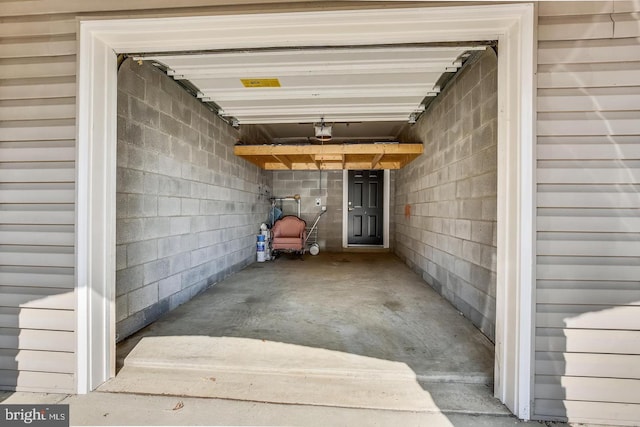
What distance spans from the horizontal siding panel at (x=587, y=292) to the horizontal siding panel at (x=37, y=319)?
7.86ft

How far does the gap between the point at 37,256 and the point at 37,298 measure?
226 mm

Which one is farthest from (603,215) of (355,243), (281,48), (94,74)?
A: (355,243)

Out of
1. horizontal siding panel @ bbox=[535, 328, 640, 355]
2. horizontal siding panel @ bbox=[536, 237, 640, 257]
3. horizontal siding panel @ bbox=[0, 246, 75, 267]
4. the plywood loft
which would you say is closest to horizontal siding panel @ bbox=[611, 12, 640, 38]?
horizontal siding panel @ bbox=[536, 237, 640, 257]

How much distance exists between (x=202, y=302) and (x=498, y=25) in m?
3.15

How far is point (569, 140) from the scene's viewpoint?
1.38 m

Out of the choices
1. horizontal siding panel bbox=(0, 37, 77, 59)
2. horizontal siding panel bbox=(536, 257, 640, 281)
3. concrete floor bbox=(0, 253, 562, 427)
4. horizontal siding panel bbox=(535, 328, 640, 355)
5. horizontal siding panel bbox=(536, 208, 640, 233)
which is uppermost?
horizontal siding panel bbox=(0, 37, 77, 59)

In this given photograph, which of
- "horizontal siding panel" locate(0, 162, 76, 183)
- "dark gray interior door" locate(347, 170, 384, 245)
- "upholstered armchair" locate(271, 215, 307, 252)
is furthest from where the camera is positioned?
"dark gray interior door" locate(347, 170, 384, 245)

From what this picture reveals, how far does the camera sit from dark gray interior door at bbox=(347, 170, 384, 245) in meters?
6.69

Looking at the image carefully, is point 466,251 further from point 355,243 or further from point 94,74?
point 355,243

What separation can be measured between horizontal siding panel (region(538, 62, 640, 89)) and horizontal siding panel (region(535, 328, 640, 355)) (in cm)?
117

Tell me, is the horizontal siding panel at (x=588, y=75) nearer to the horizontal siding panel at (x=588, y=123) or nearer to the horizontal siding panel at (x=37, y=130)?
the horizontal siding panel at (x=588, y=123)

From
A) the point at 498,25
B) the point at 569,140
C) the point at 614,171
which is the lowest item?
the point at 614,171

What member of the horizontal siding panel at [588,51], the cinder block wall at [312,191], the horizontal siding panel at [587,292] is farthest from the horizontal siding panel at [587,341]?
the cinder block wall at [312,191]

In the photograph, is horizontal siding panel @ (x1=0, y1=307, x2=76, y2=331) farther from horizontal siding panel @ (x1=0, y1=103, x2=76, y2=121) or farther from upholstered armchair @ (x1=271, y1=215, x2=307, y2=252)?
upholstered armchair @ (x1=271, y1=215, x2=307, y2=252)
